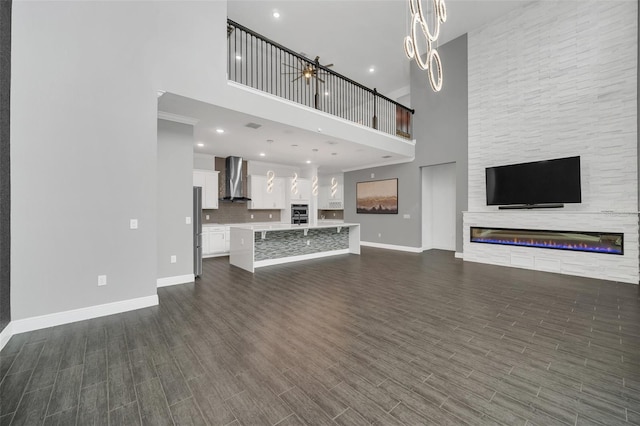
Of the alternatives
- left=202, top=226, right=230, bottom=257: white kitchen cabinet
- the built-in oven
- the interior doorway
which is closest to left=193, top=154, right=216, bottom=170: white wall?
left=202, top=226, right=230, bottom=257: white kitchen cabinet

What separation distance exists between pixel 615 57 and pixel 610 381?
6.06m

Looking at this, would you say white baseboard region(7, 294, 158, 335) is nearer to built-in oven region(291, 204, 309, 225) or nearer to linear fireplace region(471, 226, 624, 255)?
built-in oven region(291, 204, 309, 225)

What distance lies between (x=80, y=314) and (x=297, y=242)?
4119mm

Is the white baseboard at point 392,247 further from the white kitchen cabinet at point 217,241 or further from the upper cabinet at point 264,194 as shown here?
the white kitchen cabinet at point 217,241

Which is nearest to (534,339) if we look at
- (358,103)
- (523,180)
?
(523,180)

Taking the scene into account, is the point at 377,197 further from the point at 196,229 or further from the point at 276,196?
the point at 196,229

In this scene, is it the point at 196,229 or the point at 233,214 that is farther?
the point at 233,214

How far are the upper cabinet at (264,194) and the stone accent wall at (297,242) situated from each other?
250 cm

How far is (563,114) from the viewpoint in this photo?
5441mm

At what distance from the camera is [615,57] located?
16.0 ft

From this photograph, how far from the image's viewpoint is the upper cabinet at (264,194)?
28.4ft

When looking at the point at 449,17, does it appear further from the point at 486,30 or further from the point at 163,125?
the point at 163,125

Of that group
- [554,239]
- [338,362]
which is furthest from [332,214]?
[338,362]

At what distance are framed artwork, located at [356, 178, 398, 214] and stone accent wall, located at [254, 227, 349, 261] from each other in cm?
202
